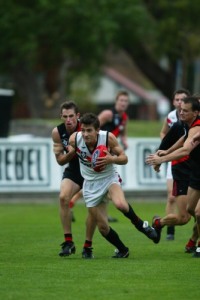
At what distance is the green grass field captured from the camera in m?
10.5

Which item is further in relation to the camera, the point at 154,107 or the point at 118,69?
the point at 118,69

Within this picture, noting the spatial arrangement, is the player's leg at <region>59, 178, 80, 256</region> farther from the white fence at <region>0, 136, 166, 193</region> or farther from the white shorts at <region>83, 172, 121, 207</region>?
the white fence at <region>0, 136, 166, 193</region>

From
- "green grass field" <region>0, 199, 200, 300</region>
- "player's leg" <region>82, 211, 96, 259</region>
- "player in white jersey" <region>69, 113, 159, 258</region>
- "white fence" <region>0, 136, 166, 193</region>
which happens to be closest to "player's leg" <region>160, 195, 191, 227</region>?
"green grass field" <region>0, 199, 200, 300</region>

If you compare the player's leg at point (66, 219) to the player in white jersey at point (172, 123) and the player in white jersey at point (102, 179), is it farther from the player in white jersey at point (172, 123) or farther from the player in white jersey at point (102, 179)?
the player in white jersey at point (172, 123)

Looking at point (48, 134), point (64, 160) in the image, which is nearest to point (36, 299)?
point (64, 160)

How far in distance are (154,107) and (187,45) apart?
134 ft

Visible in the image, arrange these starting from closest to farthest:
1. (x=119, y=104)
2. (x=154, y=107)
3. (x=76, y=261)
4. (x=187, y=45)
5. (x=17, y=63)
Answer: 1. (x=76, y=261)
2. (x=119, y=104)
3. (x=187, y=45)
4. (x=17, y=63)
5. (x=154, y=107)

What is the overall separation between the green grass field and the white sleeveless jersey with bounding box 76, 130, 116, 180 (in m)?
1.04

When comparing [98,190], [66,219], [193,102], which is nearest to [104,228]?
[98,190]

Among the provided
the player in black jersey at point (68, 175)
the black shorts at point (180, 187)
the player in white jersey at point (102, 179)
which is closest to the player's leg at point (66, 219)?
the player in black jersey at point (68, 175)

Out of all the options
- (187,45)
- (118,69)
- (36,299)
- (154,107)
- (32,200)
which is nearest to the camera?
(36,299)

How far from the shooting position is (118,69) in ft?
317

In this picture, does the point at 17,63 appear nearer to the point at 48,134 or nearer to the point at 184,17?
the point at 184,17

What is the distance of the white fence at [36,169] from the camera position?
2433 centimetres
